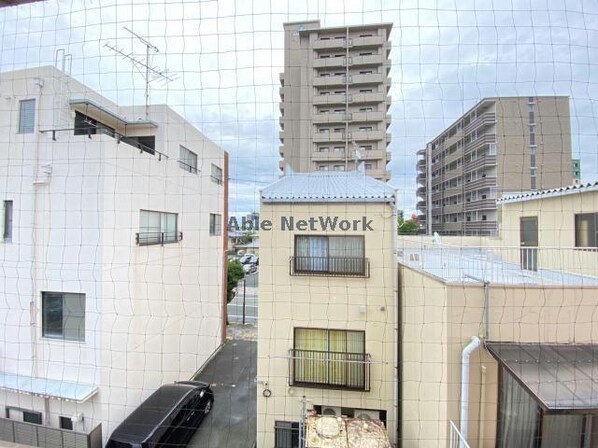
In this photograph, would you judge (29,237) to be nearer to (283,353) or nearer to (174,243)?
(174,243)

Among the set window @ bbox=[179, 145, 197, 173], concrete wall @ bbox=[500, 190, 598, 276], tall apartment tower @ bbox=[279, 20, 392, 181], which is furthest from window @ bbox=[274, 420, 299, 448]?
tall apartment tower @ bbox=[279, 20, 392, 181]

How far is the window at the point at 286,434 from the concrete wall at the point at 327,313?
0.17ft

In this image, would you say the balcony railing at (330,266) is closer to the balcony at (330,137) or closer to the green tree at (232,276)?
the green tree at (232,276)

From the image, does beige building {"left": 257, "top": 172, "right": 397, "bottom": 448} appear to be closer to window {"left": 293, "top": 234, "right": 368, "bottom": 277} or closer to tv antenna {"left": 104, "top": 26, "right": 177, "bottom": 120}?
window {"left": 293, "top": 234, "right": 368, "bottom": 277}

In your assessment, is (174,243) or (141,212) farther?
(174,243)

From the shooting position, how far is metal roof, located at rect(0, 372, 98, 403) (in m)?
2.69

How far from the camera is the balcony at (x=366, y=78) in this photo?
12498 mm

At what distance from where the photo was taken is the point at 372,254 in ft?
9.40

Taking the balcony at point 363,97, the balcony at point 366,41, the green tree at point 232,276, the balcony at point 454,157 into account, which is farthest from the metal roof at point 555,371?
the balcony at point 366,41

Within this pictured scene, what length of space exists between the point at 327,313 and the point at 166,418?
2062 mm

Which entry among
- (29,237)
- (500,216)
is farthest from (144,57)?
(500,216)

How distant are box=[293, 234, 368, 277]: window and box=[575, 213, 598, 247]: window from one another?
183cm

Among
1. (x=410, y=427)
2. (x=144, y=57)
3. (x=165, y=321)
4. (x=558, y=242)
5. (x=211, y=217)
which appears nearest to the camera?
(x=144, y=57)

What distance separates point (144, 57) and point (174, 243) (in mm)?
3044
